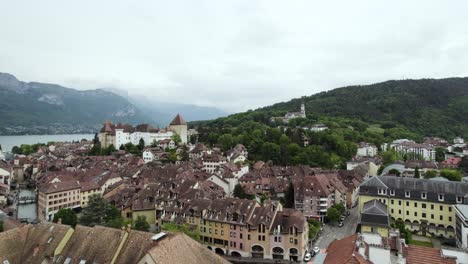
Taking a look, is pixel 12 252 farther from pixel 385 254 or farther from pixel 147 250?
pixel 385 254

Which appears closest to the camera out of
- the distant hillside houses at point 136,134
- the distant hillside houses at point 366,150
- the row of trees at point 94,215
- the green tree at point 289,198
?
the row of trees at point 94,215

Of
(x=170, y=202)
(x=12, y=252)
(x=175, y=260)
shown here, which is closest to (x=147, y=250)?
(x=175, y=260)

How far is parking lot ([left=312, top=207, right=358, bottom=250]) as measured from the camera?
4522cm

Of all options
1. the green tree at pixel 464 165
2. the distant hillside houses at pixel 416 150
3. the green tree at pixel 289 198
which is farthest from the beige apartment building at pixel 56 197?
the distant hillside houses at pixel 416 150

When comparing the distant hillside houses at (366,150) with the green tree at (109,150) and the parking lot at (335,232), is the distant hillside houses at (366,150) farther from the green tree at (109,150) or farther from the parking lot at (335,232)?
the green tree at (109,150)

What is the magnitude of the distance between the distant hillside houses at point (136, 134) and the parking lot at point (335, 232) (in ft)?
259

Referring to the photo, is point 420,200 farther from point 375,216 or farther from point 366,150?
point 366,150

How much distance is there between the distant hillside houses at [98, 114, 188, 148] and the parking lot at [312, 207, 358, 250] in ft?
259

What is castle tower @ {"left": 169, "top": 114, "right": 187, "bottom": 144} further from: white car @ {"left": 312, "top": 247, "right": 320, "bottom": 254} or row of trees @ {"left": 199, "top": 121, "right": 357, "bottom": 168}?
white car @ {"left": 312, "top": 247, "right": 320, "bottom": 254}

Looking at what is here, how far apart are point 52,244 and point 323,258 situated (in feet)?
69.9

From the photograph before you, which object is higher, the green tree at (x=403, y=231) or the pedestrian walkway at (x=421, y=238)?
the green tree at (x=403, y=231)

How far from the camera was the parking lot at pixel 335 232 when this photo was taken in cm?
4522

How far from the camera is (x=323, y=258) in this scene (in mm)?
23391

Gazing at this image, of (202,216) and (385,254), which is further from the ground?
(385,254)
